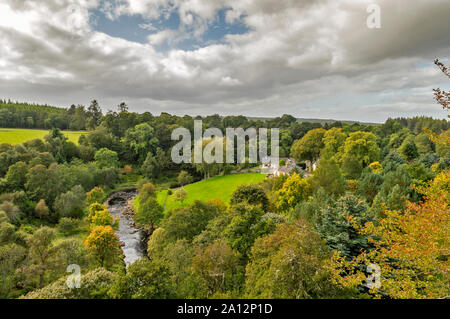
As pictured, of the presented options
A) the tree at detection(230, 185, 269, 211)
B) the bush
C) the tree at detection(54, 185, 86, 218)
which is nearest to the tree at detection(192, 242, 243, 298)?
the tree at detection(230, 185, 269, 211)

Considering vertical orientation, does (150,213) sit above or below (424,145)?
below

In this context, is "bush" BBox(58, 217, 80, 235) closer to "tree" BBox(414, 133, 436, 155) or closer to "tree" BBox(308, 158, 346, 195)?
"tree" BBox(308, 158, 346, 195)

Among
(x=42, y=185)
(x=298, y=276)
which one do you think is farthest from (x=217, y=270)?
(x=42, y=185)

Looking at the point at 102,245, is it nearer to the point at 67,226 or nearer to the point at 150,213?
the point at 150,213

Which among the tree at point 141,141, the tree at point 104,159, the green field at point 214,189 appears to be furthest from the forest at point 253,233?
the tree at point 141,141

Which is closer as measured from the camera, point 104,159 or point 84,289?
point 84,289

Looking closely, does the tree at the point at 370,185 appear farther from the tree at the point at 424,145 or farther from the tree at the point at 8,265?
the tree at the point at 424,145
